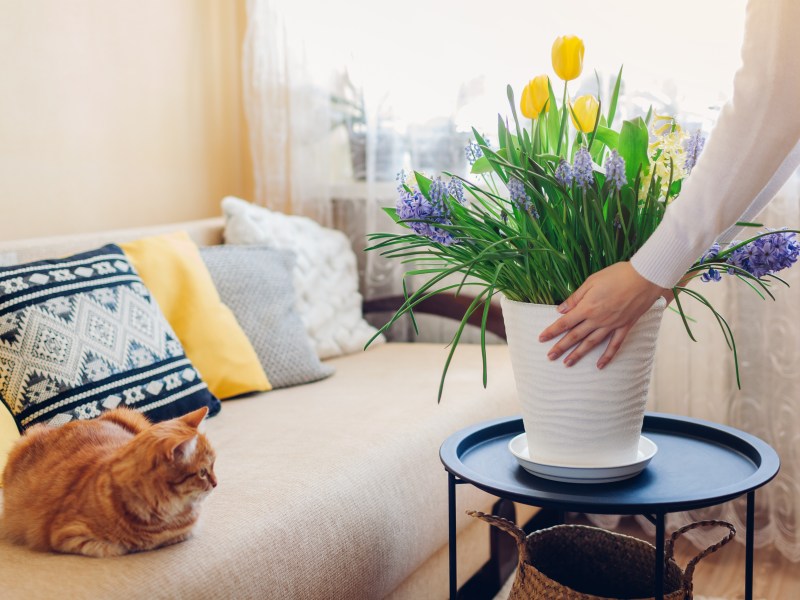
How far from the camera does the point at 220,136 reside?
9.50ft

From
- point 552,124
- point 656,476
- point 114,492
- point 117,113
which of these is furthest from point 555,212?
point 117,113

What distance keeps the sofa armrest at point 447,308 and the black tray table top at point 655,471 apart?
94cm

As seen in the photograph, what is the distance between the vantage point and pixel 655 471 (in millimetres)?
1260

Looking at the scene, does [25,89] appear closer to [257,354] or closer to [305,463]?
[257,354]

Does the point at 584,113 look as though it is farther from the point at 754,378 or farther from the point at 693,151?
the point at 754,378

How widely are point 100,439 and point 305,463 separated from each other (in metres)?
0.39

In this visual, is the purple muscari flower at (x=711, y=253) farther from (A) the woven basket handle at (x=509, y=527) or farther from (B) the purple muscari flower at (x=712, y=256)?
(A) the woven basket handle at (x=509, y=527)

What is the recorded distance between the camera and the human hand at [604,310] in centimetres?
112

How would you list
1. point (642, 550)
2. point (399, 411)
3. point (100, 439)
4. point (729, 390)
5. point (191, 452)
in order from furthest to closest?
1. point (729, 390)
2. point (399, 411)
3. point (642, 550)
4. point (100, 439)
5. point (191, 452)

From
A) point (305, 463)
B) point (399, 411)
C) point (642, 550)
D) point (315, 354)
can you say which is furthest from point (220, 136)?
point (642, 550)

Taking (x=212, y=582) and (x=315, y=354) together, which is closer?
(x=212, y=582)

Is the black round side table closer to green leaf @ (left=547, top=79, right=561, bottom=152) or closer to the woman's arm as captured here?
the woman's arm

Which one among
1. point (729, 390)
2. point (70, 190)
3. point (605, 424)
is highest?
point (70, 190)

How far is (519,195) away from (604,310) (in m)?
0.19
